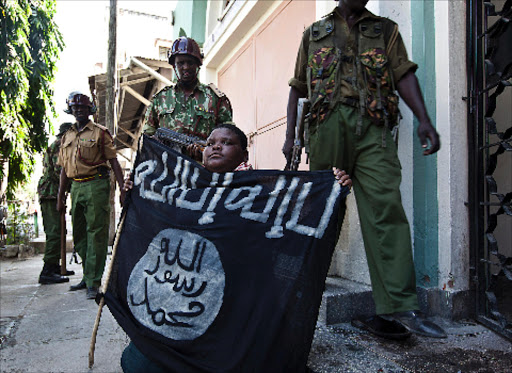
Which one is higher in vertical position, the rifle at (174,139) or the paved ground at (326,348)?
the rifle at (174,139)

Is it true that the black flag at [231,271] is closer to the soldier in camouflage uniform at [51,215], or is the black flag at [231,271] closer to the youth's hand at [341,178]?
the youth's hand at [341,178]

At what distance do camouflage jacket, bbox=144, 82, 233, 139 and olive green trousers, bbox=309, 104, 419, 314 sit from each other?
1039mm

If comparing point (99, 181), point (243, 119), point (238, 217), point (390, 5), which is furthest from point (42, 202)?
point (390, 5)

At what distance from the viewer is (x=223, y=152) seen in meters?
1.88

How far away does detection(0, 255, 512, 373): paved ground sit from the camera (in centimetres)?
167

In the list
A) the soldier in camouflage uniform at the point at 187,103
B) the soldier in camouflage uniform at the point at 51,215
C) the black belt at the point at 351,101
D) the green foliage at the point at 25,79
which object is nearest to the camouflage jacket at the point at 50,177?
the soldier in camouflage uniform at the point at 51,215

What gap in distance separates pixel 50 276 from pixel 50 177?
3.81 feet

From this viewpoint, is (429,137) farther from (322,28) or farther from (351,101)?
(322,28)

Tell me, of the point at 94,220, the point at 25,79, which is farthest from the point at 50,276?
the point at 25,79

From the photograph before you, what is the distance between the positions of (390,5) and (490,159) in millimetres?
1198

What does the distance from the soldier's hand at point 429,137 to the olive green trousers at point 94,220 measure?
9.28ft

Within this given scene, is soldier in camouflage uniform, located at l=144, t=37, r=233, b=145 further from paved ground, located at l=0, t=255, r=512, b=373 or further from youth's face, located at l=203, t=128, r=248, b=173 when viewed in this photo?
paved ground, located at l=0, t=255, r=512, b=373

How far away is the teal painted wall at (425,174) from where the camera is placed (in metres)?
2.34

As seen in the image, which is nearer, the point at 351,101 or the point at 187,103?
the point at 351,101
